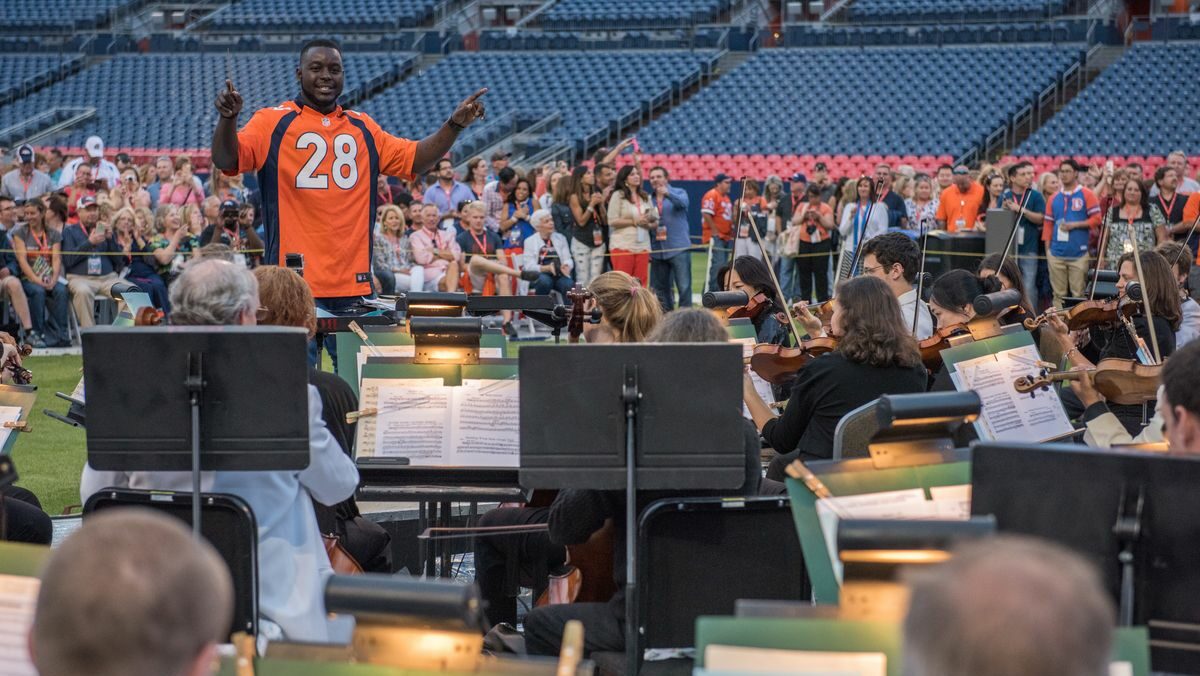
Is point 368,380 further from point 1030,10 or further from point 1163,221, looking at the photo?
point 1030,10

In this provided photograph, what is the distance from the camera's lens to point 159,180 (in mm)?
17578

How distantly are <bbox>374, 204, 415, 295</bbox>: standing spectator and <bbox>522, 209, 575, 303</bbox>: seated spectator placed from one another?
102cm

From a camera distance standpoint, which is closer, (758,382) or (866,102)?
(758,382)

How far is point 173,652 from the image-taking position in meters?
1.62

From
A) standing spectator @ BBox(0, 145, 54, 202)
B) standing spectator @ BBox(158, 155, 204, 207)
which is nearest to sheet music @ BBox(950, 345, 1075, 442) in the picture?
standing spectator @ BBox(158, 155, 204, 207)

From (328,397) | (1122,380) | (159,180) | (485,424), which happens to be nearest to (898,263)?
(1122,380)

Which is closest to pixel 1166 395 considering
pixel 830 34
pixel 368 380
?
pixel 368 380

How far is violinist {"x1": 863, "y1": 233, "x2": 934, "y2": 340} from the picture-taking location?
658 centimetres

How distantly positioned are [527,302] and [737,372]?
218cm

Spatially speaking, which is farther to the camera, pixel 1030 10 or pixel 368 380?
pixel 1030 10

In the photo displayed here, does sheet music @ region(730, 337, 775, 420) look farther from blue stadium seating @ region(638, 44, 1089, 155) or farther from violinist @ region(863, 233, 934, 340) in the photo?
blue stadium seating @ region(638, 44, 1089, 155)

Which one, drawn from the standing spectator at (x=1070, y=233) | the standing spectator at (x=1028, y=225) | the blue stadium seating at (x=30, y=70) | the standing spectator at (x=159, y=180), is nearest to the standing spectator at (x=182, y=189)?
the standing spectator at (x=159, y=180)

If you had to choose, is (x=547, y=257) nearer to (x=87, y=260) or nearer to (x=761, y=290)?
(x=87, y=260)

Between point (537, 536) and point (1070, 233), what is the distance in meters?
9.56
